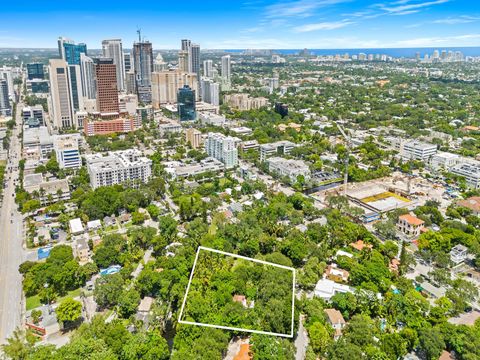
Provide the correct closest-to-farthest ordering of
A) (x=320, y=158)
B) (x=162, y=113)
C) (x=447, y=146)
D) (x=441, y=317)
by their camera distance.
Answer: (x=441, y=317) → (x=320, y=158) → (x=447, y=146) → (x=162, y=113)

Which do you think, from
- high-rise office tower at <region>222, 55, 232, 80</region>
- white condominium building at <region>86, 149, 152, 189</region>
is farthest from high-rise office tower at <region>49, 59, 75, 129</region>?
high-rise office tower at <region>222, 55, 232, 80</region>

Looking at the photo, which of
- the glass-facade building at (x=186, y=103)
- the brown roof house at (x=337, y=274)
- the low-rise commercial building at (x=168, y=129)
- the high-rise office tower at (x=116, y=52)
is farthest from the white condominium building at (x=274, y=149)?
the high-rise office tower at (x=116, y=52)

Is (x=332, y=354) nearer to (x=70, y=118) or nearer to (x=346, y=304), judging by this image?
(x=346, y=304)

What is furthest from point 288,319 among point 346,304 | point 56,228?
point 56,228

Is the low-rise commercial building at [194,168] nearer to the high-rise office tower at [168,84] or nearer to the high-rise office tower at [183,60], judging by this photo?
the high-rise office tower at [168,84]

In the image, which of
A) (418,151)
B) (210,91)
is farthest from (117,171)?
(210,91)

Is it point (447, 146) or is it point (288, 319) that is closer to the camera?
point (288, 319)
